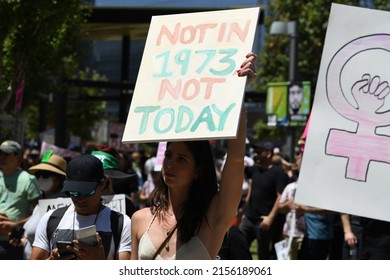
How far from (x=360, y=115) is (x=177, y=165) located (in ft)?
4.37

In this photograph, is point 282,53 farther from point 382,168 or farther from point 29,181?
point 382,168

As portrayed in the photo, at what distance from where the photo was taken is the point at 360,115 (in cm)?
499

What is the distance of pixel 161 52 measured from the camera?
416 cm

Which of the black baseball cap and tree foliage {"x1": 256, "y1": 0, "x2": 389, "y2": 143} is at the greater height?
tree foliage {"x1": 256, "y1": 0, "x2": 389, "y2": 143}

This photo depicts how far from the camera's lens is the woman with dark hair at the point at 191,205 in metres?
3.98

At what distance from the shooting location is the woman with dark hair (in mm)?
3977

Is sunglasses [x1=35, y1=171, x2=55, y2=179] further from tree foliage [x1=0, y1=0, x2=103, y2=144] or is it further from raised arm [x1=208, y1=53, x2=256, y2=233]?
tree foliage [x1=0, y1=0, x2=103, y2=144]

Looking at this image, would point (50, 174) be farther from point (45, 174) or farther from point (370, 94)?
point (370, 94)

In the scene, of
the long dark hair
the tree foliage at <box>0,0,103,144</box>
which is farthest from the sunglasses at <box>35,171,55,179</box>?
the tree foliage at <box>0,0,103,144</box>

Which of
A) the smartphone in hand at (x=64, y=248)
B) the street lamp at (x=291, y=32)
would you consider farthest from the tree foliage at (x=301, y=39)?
the smartphone in hand at (x=64, y=248)

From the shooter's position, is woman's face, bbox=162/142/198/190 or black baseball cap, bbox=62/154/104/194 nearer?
woman's face, bbox=162/142/198/190

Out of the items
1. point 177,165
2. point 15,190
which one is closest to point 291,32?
point 15,190

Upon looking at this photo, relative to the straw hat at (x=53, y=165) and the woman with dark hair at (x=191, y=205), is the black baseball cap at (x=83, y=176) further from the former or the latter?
the straw hat at (x=53, y=165)
